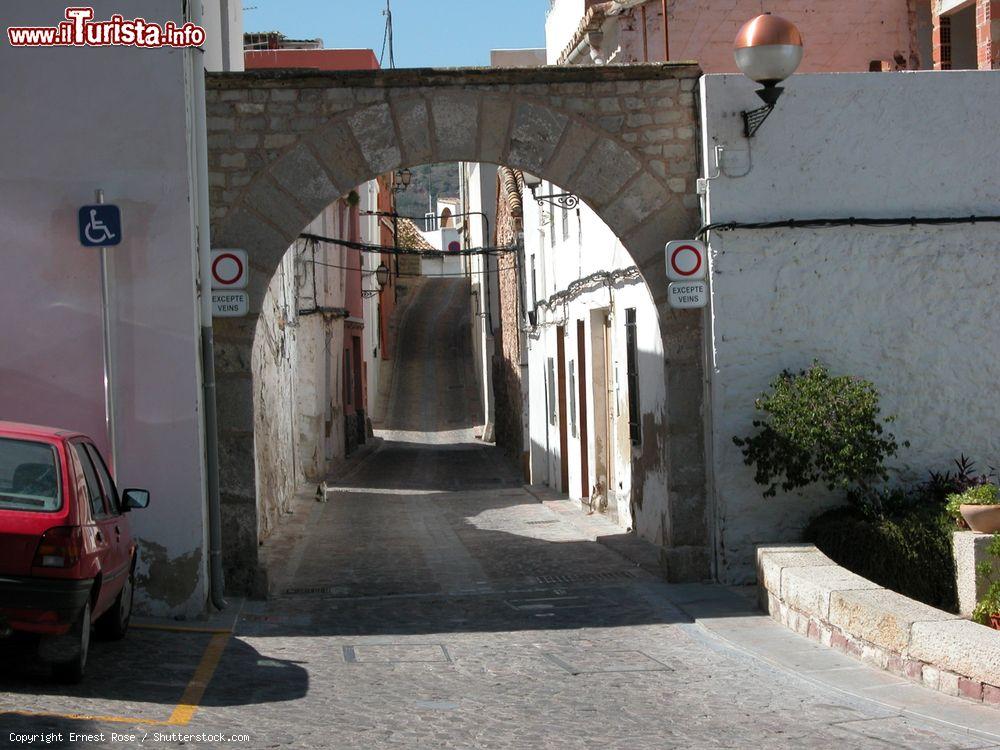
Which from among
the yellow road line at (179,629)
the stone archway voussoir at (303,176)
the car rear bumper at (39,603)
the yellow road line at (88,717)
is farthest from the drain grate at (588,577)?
the yellow road line at (88,717)

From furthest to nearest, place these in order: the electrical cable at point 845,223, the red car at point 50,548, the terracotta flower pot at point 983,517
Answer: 1. the electrical cable at point 845,223
2. the terracotta flower pot at point 983,517
3. the red car at point 50,548

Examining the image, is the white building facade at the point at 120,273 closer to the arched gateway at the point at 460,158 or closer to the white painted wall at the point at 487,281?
the arched gateway at the point at 460,158

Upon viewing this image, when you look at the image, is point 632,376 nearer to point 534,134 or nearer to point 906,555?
point 534,134

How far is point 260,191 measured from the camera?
35.1 feet

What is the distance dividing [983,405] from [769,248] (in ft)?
7.54

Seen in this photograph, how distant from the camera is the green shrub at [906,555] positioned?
980 centimetres

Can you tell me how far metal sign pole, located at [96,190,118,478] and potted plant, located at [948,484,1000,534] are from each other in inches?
245

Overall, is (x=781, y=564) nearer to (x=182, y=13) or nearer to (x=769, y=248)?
(x=769, y=248)

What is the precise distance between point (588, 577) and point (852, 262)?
3.53m

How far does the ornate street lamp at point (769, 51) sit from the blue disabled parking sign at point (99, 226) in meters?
4.79

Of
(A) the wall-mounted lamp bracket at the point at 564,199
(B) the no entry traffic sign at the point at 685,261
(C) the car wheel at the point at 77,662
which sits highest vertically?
(A) the wall-mounted lamp bracket at the point at 564,199

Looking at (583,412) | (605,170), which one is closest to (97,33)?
(605,170)

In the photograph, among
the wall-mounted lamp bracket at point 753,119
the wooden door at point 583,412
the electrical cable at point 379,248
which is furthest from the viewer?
the electrical cable at point 379,248

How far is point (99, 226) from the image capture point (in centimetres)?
938
